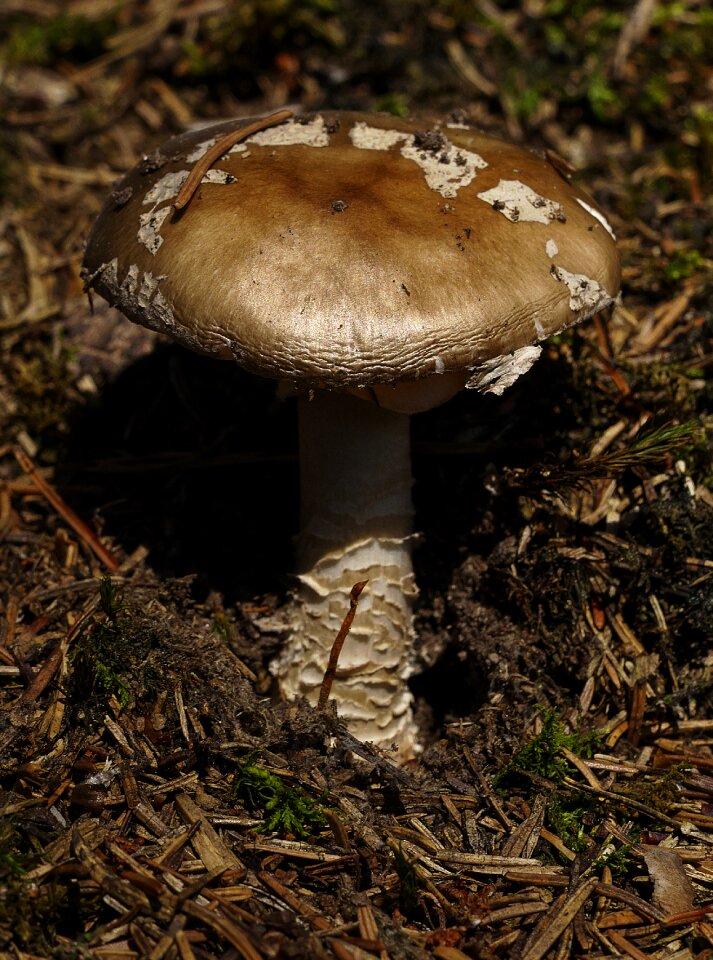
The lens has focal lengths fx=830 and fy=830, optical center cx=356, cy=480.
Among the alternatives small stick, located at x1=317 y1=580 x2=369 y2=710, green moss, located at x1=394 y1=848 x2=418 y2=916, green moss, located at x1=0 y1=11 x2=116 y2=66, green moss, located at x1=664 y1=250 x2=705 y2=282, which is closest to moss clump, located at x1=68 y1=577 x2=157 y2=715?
small stick, located at x1=317 y1=580 x2=369 y2=710

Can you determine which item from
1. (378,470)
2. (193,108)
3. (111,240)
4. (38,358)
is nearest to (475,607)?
(378,470)

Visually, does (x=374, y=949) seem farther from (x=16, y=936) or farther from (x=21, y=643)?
(x=21, y=643)

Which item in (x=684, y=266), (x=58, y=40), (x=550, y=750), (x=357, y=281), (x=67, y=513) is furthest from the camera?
(x=58, y=40)

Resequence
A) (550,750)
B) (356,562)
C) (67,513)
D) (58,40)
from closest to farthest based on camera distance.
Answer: (550,750)
(356,562)
(67,513)
(58,40)

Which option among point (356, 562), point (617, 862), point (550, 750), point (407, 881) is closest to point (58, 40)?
point (356, 562)

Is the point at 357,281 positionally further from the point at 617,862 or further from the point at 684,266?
the point at 684,266

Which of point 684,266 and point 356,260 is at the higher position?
point 356,260

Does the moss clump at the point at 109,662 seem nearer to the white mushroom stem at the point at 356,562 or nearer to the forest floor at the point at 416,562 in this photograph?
the forest floor at the point at 416,562

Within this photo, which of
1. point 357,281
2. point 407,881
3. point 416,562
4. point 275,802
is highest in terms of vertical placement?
point 357,281
